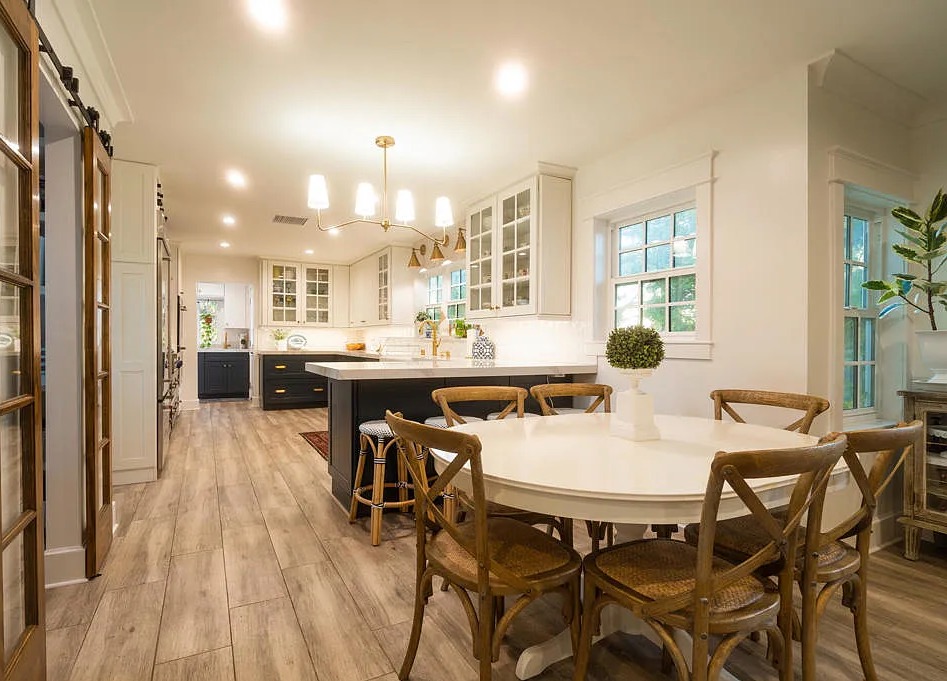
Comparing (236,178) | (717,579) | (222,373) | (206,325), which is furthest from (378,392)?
(206,325)

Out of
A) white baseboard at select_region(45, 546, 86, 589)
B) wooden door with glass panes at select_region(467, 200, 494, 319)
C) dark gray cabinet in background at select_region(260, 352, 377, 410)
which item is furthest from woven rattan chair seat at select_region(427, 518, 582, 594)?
dark gray cabinet in background at select_region(260, 352, 377, 410)

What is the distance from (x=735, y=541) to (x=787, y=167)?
192 cm

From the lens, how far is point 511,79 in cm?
261

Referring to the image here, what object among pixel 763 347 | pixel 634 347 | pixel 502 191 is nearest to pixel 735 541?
pixel 634 347

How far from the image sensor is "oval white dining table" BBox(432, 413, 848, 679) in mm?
1222

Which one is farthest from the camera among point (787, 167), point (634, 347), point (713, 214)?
point (713, 214)

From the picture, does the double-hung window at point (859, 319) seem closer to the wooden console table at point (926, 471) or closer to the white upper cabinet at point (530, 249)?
the wooden console table at point (926, 471)

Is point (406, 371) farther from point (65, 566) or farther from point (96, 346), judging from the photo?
point (65, 566)

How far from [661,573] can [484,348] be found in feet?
11.8

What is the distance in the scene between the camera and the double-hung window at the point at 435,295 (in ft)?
21.2

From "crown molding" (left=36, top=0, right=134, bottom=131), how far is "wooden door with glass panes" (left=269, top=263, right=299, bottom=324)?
5.46m

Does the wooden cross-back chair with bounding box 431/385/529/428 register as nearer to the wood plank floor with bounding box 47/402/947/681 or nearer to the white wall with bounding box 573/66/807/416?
the wood plank floor with bounding box 47/402/947/681

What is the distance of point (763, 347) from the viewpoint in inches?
103

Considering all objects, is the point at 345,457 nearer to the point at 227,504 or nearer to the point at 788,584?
the point at 227,504
